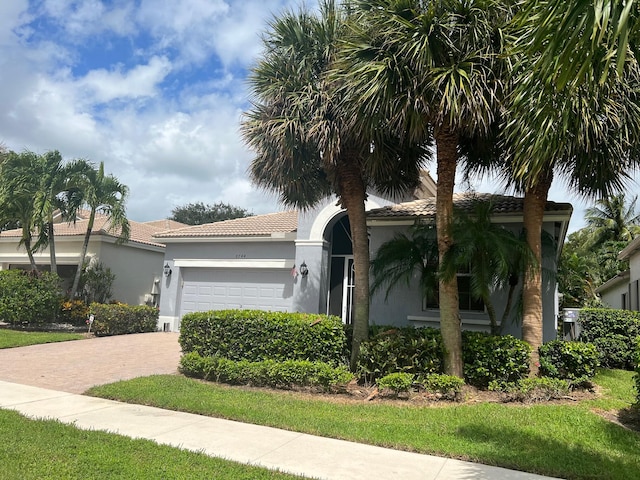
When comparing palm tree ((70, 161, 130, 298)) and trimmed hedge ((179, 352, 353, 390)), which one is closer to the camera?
trimmed hedge ((179, 352, 353, 390))

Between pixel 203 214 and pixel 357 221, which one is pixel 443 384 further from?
pixel 203 214

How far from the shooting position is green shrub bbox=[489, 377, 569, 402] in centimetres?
827

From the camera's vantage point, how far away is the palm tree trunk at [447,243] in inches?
347

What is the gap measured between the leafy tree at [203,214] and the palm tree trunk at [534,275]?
144ft

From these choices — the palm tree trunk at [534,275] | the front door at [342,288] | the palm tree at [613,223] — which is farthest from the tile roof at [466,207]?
the palm tree at [613,223]

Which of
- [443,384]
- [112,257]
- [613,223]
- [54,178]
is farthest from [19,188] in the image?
[613,223]

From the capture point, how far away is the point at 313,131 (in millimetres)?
9094

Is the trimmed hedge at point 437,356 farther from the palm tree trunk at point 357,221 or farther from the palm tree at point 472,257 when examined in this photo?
the palm tree at point 472,257

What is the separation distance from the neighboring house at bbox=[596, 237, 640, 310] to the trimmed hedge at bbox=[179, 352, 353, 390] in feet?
39.6

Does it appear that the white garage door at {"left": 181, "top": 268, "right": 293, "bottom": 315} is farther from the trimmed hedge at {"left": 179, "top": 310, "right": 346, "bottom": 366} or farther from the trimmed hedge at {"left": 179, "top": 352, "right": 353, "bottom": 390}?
the trimmed hedge at {"left": 179, "top": 352, "right": 353, "bottom": 390}

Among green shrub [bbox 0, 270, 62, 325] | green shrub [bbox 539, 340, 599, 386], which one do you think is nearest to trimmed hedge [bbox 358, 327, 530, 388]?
green shrub [bbox 539, 340, 599, 386]

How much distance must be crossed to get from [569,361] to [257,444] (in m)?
6.36

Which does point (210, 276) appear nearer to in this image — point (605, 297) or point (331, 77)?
point (331, 77)

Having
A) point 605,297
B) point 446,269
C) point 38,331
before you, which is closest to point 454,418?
point 446,269
